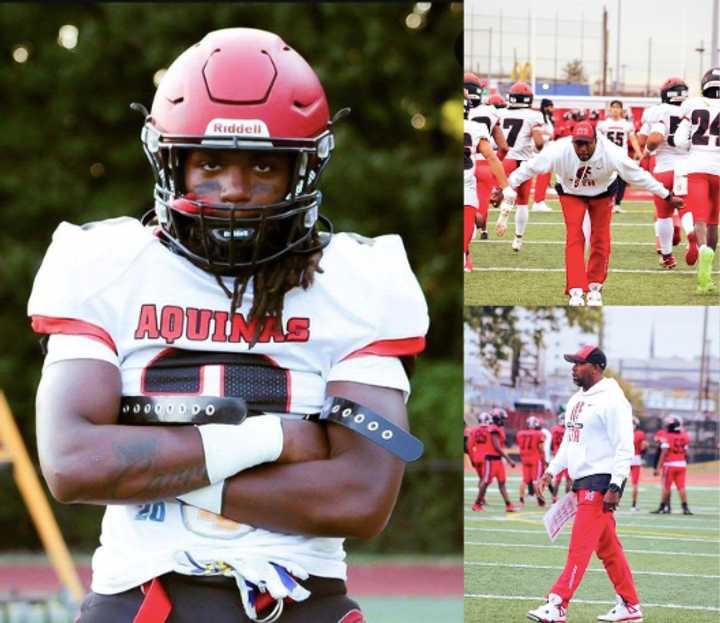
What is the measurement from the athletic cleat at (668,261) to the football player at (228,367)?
53cm

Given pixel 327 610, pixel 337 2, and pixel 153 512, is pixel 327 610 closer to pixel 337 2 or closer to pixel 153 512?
pixel 153 512

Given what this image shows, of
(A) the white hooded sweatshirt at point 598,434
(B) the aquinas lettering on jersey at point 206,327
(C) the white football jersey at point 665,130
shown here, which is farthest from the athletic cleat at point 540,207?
(B) the aquinas lettering on jersey at point 206,327

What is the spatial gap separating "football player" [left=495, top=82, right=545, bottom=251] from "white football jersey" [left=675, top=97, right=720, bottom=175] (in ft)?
0.78

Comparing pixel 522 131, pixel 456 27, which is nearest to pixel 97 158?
pixel 456 27

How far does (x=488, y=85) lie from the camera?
8.48 ft

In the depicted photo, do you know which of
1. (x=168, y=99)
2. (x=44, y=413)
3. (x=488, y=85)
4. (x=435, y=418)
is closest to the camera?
(x=44, y=413)

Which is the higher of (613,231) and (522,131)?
(522,131)

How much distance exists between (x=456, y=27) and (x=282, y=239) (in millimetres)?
9691

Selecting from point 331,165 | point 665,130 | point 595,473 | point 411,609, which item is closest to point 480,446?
point 595,473

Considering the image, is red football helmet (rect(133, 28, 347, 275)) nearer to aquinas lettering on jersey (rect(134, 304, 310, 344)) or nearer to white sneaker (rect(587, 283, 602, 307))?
aquinas lettering on jersey (rect(134, 304, 310, 344))

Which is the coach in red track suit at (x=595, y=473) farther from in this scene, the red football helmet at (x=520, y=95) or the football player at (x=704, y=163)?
the red football helmet at (x=520, y=95)

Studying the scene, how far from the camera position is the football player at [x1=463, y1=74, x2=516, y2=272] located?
261 centimetres

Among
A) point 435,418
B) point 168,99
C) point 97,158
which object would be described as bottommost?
point 435,418

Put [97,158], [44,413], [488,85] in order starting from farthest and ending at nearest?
[97,158], [488,85], [44,413]
